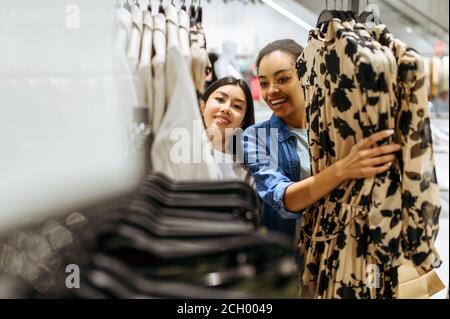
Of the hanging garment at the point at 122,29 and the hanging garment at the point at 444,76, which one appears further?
the hanging garment at the point at 444,76

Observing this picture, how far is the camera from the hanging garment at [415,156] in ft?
2.78

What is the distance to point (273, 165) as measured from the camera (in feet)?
3.32

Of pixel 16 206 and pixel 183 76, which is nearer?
pixel 183 76

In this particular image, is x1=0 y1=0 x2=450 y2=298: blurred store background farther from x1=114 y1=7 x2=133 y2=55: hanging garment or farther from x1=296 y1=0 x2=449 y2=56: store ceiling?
x1=296 y1=0 x2=449 y2=56: store ceiling

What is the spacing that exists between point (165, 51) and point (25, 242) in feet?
1.68

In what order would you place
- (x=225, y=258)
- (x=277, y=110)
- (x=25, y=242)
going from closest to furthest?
(x=225, y=258) < (x=25, y=242) < (x=277, y=110)

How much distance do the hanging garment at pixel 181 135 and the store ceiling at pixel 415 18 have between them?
0.39 metres

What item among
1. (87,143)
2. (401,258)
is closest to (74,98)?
(87,143)

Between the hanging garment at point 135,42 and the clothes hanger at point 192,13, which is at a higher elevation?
the clothes hanger at point 192,13

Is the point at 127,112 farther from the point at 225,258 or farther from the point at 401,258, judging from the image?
the point at 401,258

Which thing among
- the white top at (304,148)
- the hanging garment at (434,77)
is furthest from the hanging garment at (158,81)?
the hanging garment at (434,77)

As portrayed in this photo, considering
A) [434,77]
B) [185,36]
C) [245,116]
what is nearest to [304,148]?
[245,116]

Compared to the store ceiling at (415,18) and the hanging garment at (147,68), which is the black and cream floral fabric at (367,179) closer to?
the store ceiling at (415,18)
